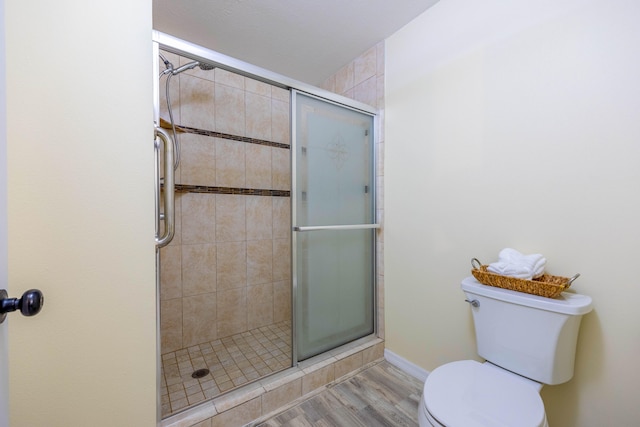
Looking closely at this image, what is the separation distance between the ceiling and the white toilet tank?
1.72 metres

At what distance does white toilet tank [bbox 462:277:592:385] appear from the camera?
1.02m

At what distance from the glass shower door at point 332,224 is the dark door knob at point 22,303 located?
111cm

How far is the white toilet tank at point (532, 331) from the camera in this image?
102cm

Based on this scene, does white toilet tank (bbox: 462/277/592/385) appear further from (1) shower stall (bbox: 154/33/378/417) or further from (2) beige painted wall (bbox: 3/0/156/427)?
(2) beige painted wall (bbox: 3/0/156/427)

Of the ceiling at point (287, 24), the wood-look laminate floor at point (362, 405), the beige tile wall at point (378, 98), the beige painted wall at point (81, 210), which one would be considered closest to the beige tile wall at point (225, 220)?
the ceiling at point (287, 24)

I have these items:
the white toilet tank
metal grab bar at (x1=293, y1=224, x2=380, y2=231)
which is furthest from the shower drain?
the white toilet tank

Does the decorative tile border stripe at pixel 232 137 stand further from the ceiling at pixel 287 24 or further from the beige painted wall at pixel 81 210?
the beige painted wall at pixel 81 210

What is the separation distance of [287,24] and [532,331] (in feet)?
7.06

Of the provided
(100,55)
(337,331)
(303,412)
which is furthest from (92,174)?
(337,331)

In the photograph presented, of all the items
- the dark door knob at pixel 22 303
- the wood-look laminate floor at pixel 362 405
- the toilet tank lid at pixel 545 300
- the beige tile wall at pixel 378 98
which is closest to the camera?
the dark door knob at pixel 22 303

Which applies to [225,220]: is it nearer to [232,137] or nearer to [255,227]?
[255,227]

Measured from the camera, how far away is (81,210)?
0.76 m

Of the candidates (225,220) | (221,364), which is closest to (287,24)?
(225,220)

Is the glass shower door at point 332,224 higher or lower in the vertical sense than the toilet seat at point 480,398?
higher
